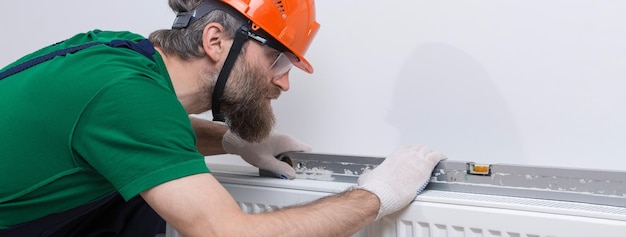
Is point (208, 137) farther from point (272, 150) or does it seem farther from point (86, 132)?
point (86, 132)

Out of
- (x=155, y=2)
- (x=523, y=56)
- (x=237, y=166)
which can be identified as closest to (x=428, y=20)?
(x=523, y=56)

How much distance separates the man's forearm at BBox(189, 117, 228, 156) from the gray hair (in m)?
0.27

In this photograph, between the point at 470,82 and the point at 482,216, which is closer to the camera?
the point at 482,216

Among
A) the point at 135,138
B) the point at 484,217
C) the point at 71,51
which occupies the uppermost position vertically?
the point at 71,51

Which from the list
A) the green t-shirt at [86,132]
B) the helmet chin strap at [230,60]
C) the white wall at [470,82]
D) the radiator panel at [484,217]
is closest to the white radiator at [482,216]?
the radiator panel at [484,217]

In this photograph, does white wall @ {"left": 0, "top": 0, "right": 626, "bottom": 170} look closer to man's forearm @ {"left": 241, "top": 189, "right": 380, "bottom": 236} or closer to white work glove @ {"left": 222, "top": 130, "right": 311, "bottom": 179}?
white work glove @ {"left": 222, "top": 130, "right": 311, "bottom": 179}

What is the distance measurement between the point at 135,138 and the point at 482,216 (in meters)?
0.55

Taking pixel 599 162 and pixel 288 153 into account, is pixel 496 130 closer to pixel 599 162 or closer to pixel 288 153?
pixel 599 162

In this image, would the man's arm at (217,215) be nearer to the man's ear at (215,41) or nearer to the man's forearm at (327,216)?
the man's forearm at (327,216)

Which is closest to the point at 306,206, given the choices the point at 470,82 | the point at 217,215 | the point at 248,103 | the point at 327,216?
the point at 327,216

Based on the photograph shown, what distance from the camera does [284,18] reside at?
117 centimetres

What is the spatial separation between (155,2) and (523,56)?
908 millimetres

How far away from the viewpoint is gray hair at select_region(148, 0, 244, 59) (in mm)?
1163

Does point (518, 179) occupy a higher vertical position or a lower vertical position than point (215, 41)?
lower
